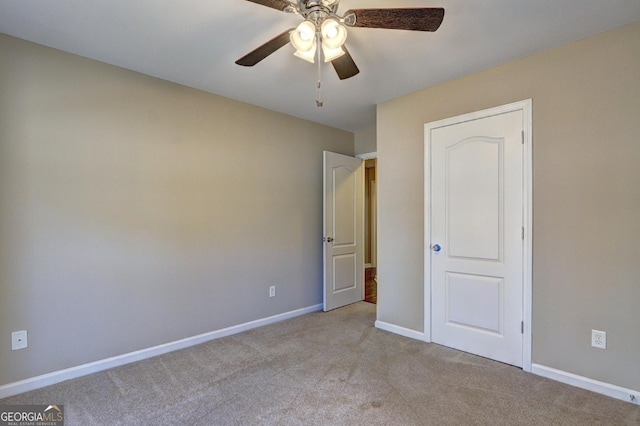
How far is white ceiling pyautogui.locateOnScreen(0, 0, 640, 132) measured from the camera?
6.30 feet

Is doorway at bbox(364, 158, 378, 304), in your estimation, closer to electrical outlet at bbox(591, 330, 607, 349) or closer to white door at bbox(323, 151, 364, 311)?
white door at bbox(323, 151, 364, 311)

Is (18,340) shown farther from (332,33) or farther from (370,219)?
(370,219)

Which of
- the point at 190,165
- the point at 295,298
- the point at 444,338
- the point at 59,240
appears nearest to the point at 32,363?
the point at 59,240

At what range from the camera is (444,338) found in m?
3.01

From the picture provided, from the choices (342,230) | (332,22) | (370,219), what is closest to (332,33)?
(332,22)

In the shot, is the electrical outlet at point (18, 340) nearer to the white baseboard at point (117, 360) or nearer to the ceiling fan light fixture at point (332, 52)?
the white baseboard at point (117, 360)

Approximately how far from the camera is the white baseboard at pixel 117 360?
2.23 m

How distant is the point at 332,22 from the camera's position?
5.43ft

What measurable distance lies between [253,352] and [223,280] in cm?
80

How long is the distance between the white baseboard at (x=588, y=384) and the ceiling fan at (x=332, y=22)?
2.50 meters

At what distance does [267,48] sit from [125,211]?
71.8 inches

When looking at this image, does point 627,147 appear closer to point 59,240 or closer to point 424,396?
point 424,396

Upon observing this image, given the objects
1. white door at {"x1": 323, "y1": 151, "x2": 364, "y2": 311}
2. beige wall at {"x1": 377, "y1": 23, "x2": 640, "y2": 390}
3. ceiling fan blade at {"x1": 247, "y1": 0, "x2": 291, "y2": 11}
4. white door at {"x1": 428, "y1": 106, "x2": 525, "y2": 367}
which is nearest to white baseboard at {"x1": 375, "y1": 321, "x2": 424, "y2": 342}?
white door at {"x1": 428, "y1": 106, "x2": 525, "y2": 367}

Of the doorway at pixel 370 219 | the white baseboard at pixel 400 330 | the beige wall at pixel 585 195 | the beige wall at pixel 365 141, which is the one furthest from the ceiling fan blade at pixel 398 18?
the doorway at pixel 370 219
